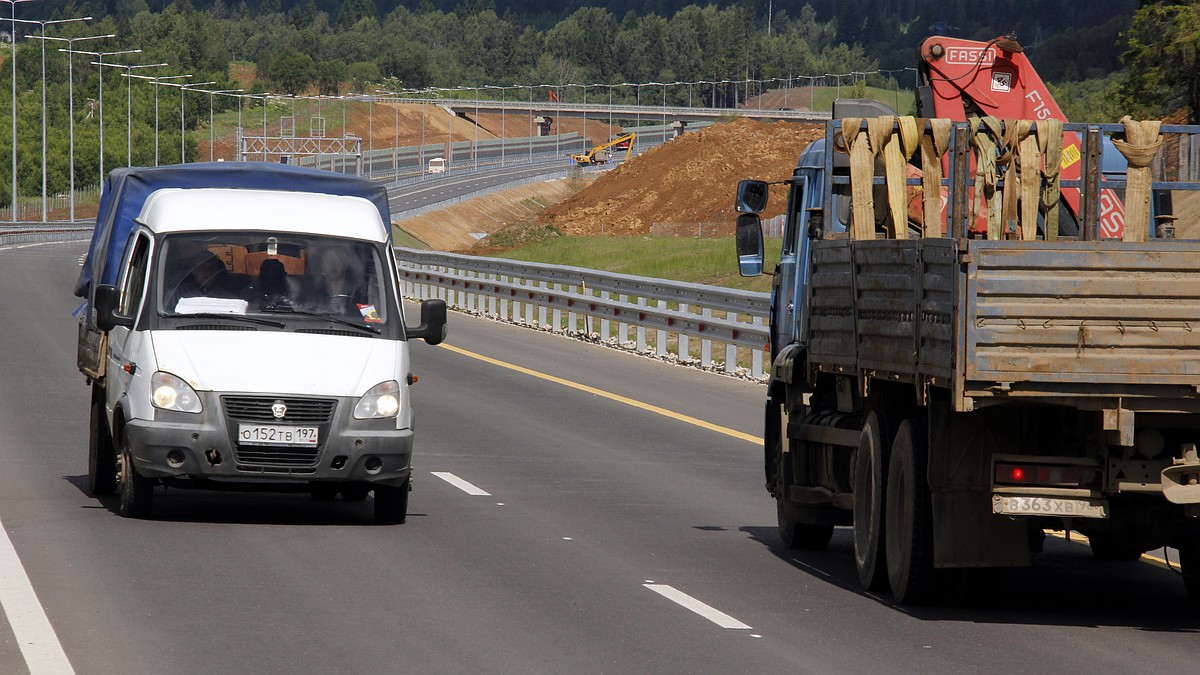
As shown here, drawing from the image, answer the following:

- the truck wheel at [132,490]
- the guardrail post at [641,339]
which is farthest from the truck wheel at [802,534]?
the guardrail post at [641,339]

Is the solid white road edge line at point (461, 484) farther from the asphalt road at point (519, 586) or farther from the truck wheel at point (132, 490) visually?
the truck wheel at point (132, 490)

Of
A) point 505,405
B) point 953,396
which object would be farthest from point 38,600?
point 505,405

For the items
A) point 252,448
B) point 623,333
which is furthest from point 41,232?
point 252,448

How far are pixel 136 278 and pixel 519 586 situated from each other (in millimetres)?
4302

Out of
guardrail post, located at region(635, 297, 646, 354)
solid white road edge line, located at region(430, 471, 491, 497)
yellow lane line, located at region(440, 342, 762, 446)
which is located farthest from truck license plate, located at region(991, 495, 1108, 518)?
guardrail post, located at region(635, 297, 646, 354)

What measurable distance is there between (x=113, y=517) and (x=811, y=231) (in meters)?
4.64

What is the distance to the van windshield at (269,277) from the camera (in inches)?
489

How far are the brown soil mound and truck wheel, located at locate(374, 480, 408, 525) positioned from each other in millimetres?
70371

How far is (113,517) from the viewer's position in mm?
12102

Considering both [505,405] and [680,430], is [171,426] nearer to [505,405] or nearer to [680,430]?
[680,430]

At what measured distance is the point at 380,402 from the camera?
11984 millimetres

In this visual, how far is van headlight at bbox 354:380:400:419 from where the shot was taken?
39.0 ft

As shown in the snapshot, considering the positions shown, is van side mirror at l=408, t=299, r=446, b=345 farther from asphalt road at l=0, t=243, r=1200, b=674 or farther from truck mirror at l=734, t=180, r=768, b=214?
truck mirror at l=734, t=180, r=768, b=214

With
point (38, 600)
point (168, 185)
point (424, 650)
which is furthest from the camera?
point (168, 185)
